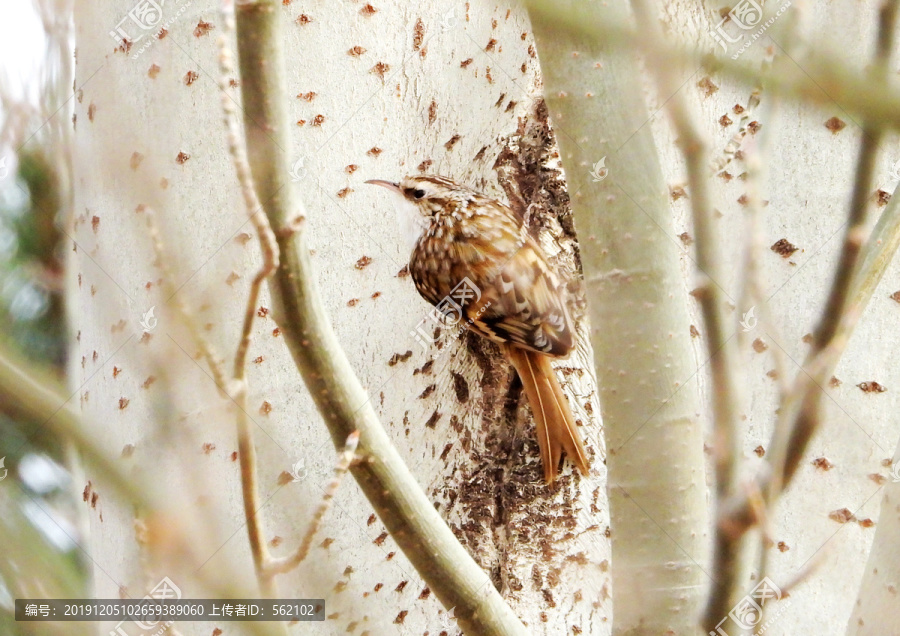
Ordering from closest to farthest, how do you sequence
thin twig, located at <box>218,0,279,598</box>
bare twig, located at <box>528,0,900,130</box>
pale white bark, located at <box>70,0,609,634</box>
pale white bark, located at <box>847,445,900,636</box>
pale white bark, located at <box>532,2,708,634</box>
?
1. bare twig, located at <box>528,0,900,130</box>
2. thin twig, located at <box>218,0,279,598</box>
3. pale white bark, located at <box>847,445,900,636</box>
4. pale white bark, located at <box>532,2,708,634</box>
5. pale white bark, located at <box>70,0,609,634</box>

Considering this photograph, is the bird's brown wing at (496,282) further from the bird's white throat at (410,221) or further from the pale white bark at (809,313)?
the pale white bark at (809,313)

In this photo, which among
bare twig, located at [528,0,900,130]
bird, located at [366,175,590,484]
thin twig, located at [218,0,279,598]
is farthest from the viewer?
bird, located at [366,175,590,484]

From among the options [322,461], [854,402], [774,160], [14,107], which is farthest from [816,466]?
[14,107]

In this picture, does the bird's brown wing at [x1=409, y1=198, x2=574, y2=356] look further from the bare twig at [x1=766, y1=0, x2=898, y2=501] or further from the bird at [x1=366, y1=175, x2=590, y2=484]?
the bare twig at [x1=766, y1=0, x2=898, y2=501]

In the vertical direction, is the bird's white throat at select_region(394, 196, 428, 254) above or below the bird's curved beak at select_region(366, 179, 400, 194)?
below

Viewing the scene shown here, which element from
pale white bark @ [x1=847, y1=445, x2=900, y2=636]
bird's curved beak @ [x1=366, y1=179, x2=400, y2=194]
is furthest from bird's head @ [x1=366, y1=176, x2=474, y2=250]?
pale white bark @ [x1=847, y1=445, x2=900, y2=636]

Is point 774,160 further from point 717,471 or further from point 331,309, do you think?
point 717,471
